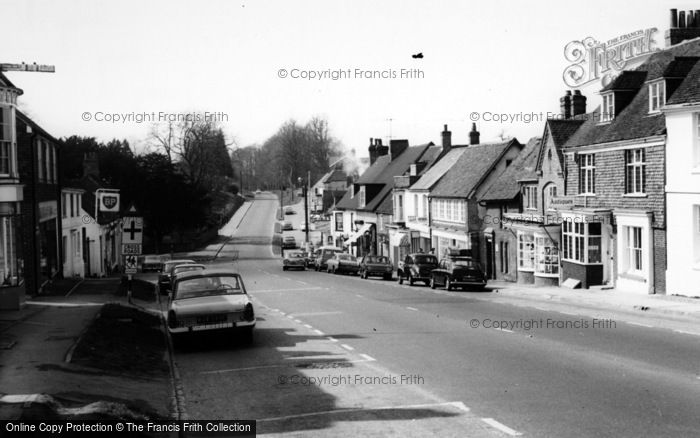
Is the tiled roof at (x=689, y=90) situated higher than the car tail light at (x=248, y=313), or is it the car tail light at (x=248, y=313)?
the tiled roof at (x=689, y=90)

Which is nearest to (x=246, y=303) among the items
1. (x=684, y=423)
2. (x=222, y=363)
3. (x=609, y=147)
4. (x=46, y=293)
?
(x=222, y=363)

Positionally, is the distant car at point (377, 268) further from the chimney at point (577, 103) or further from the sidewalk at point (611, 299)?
the chimney at point (577, 103)

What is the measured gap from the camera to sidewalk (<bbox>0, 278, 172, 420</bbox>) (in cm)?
1037

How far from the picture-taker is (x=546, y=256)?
38438 mm

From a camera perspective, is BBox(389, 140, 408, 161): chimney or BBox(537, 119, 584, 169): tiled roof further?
BBox(389, 140, 408, 161): chimney

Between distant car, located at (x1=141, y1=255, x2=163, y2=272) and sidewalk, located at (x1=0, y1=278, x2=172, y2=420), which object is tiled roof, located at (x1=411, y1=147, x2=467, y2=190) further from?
sidewalk, located at (x1=0, y1=278, x2=172, y2=420)

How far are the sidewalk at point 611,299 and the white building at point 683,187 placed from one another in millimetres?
982

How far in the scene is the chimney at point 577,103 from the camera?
43.0 m

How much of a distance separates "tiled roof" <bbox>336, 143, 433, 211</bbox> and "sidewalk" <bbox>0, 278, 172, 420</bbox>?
51016mm

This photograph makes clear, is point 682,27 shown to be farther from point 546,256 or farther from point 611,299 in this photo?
point 611,299

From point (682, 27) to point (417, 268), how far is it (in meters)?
17.2

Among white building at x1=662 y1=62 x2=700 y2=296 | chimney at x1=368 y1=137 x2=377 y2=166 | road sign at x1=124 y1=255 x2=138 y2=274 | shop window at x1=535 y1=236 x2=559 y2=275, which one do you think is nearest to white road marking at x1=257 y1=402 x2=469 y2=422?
white building at x1=662 y1=62 x2=700 y2=296

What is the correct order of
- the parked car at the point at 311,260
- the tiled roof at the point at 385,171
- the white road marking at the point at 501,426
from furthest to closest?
the tiled roof at the point at 385,171 < the parked car at the point at 311,260 < the white road marking at the point at 501,426

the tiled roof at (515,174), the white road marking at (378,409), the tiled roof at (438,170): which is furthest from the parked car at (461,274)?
the white road marking at (378,409)
